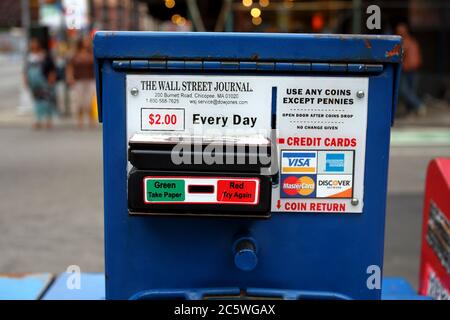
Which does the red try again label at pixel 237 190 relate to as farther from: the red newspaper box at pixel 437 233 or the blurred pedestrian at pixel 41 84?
Result: the blurred pedestrian at pixel 41 84

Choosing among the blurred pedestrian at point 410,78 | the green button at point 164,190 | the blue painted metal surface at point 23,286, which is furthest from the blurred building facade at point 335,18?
the green button at point 164,190

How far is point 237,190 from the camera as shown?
62.6 inches

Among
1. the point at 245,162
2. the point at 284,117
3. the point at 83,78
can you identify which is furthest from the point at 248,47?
the point at 83,78

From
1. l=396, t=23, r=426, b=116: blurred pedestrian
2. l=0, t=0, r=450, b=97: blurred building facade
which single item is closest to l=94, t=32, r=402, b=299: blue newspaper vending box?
l=396, t=23, r=426, b=116: blurred pedestrian

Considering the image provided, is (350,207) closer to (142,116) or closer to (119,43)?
(142,116)

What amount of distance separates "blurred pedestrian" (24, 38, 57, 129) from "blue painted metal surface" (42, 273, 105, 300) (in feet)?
35.1

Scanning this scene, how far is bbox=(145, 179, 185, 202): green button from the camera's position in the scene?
1.59m

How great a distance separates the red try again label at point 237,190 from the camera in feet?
5.21

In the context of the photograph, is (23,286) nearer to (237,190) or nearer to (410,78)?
(237,190)

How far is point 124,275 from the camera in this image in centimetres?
178

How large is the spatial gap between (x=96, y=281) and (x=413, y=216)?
452 centimetres

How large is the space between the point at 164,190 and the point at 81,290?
44.6 inches

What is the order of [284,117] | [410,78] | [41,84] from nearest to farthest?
[284,117]
[41,84]
[410,78]
